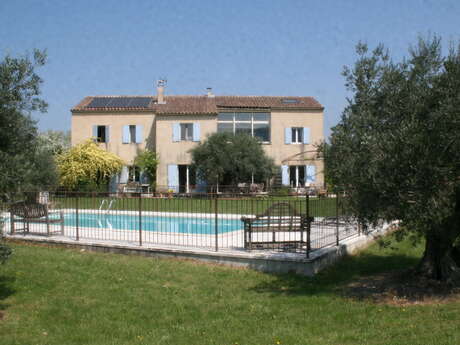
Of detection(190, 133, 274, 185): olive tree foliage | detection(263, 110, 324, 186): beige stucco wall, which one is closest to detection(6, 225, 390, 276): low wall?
detection(190, 133, 274, 185): olive tree foliage

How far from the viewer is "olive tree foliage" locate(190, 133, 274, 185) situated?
2753 centimetres

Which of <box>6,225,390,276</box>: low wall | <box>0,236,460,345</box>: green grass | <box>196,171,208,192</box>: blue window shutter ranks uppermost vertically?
<box>196,171,208,192</box>: blue window shutter

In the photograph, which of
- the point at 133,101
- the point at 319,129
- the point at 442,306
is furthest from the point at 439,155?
the point at 133,101

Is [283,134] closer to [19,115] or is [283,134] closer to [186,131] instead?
[186,131]

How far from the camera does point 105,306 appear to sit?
703 cm

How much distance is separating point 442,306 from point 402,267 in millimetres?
2816

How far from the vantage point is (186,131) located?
103ft

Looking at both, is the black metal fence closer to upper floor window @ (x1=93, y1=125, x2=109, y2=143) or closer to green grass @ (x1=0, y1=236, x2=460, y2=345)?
green grass @ (x1=0, y1=236, x2=460, y2=345)

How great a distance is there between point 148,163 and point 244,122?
673 centimetres

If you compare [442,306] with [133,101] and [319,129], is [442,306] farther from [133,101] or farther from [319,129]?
[133,101]

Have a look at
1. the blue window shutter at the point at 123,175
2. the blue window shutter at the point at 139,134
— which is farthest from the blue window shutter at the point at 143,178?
the blue window shutter at the point at 139,134

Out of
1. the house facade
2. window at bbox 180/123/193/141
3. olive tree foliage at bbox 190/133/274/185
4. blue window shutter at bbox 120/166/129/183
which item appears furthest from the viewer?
window at bbox 180/123/193/141

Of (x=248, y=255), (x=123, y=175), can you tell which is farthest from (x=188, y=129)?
(x=248, y=255)

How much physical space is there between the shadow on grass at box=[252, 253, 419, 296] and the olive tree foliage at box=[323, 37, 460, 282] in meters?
1.57
